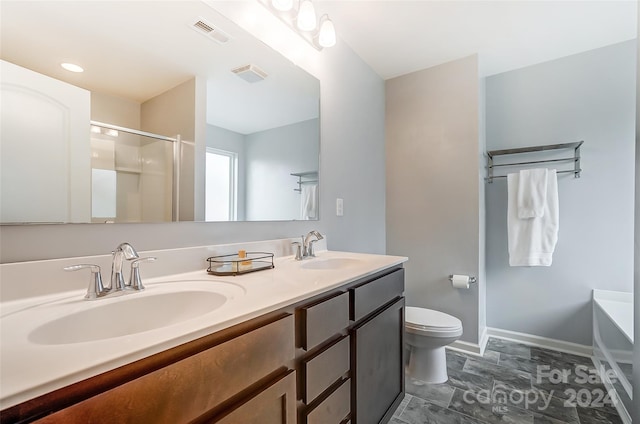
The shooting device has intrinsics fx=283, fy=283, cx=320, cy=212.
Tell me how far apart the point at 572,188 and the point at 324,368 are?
2.52 m

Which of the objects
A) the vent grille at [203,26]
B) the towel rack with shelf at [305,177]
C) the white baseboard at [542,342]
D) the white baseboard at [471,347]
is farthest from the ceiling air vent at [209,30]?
the white baseboard at [542,342]

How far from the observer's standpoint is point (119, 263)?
81cm

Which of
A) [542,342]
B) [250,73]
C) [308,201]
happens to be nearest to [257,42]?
[250,73]

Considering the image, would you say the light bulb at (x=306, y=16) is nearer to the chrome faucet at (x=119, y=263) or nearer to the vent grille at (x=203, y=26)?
the vent grille at (x=203, y=26)

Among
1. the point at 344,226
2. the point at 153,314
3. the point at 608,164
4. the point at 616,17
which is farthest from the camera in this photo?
the point at 608,164

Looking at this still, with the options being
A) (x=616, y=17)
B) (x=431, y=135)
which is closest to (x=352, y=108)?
(x=431, y=135)

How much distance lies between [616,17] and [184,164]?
9.13 feet

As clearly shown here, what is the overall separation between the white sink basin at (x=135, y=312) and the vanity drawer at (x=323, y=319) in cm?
24

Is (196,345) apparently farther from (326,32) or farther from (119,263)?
(326,32)

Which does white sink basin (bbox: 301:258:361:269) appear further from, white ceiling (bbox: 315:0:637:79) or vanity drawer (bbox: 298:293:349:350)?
white ceiling (bbox: 315:0:637:79)

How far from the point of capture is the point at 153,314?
2.67 ft

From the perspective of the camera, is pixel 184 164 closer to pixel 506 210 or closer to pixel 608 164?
pixel 506 210

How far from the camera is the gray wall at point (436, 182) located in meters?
2.23

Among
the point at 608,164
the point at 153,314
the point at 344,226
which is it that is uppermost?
the point at 608,164
